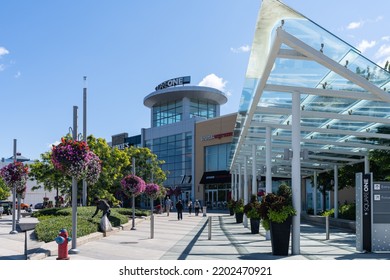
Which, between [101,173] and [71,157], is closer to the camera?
[71,157]

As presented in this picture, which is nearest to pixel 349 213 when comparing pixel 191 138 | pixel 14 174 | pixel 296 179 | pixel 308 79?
pixel 296 179

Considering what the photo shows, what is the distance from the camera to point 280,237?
11.2 meters

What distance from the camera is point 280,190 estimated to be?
39.1ft

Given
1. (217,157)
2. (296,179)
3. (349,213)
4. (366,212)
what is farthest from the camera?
(217,157)

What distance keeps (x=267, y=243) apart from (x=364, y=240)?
3174mm

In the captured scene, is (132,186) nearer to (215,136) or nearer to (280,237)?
(280,237)

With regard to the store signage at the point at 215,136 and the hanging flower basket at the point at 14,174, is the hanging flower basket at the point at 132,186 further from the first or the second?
the store signage at the point at 215,136

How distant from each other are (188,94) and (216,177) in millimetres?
14600

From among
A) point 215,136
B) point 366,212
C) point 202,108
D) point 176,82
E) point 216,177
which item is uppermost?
point 176,82

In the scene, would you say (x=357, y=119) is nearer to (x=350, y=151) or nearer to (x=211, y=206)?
(x=350, y=151)

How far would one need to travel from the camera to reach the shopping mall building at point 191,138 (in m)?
59.7

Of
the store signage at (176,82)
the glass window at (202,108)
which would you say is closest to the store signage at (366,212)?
the glass window at (202,108)

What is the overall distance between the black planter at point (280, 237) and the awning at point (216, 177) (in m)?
45.1

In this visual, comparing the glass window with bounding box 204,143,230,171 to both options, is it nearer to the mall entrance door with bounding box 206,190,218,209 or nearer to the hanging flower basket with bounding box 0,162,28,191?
the mall entrance door with bounding box 206,190,218,209
